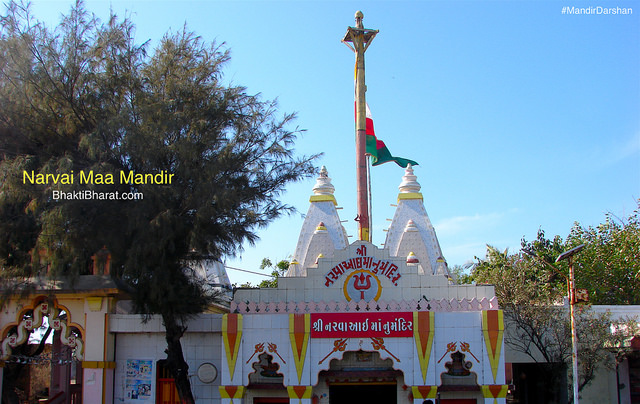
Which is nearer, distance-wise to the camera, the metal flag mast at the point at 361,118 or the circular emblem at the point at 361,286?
the circular emblem at the point at 361,286

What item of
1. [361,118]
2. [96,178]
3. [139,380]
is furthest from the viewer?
[361,118]

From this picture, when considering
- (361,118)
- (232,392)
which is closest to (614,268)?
(361,118)

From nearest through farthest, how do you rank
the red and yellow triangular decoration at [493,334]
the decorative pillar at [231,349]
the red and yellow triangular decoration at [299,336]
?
the red and yellow triangular decoration at [493,334], the red and yellow triangular decoration at [299,336], the decorative pillar at [231,349]

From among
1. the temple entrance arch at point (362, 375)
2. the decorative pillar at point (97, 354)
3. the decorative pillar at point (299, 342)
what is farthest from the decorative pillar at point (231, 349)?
the decorative pillar at point (97, 354)

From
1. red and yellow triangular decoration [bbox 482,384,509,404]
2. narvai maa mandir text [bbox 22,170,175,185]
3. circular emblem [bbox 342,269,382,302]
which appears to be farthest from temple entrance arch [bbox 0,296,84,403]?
red and yellow triangular decoration [bbox 482,384,509,404]

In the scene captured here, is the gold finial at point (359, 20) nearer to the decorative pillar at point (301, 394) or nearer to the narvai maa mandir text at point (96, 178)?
the narvai maa mandir text at point (96, 178)

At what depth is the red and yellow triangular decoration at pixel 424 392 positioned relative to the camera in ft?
56.9

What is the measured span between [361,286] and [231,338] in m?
4.17

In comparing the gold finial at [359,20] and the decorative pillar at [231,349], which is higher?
the gold finial at [359,20]

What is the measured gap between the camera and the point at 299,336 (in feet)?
58.8

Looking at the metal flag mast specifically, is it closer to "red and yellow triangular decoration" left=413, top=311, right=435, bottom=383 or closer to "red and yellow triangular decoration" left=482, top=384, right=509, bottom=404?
"red and yellow triangular decoration" left=413, top=311, right=435, bottom=383

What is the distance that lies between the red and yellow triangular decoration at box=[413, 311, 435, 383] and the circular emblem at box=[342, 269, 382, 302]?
63.8 inches

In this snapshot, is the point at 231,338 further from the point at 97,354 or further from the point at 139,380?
the point at 97,354

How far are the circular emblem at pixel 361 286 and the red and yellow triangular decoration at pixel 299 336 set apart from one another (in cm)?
163
